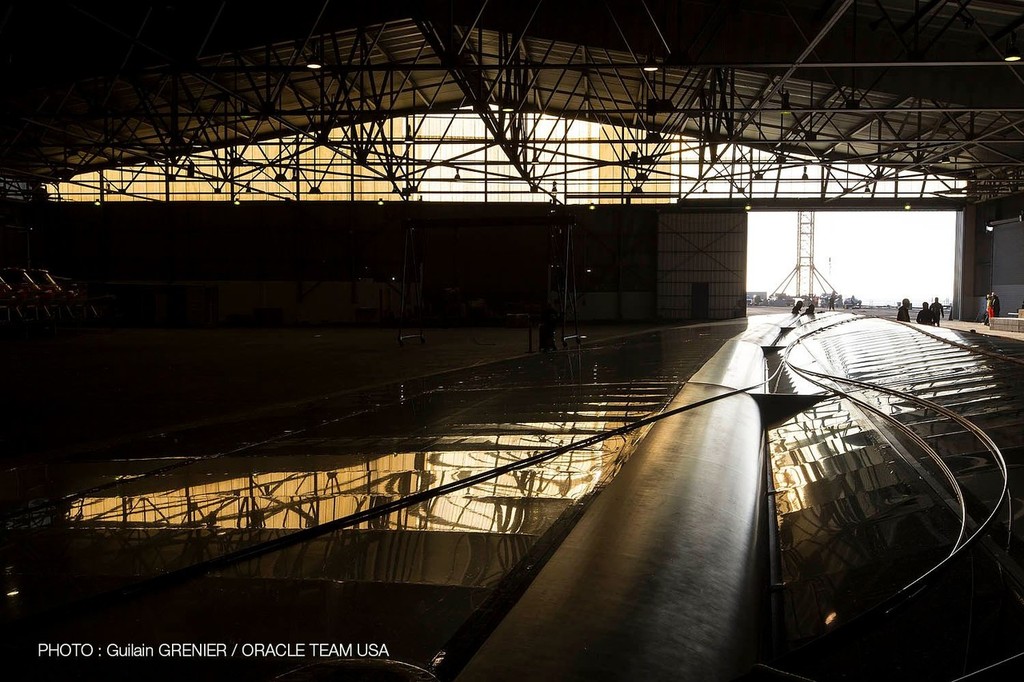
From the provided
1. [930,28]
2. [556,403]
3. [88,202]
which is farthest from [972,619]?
[88,202]

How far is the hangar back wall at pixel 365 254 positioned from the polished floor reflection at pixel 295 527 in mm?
27735

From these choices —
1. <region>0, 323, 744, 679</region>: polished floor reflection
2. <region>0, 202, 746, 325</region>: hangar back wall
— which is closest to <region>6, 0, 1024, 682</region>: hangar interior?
<region>0, 323, 744, 679</region>: polished floor reflection

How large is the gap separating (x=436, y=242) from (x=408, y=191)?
746 centimetres

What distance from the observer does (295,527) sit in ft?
11.1

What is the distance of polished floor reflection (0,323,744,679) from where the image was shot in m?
2.36

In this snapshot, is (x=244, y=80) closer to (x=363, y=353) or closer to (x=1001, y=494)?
(x=363, y=353)

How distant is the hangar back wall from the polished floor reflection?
91.0 feet

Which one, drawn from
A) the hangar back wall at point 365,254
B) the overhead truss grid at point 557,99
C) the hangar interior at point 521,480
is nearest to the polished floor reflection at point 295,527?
the hangar interior at point 521,480

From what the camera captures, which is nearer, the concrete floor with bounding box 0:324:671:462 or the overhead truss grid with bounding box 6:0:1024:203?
the concrete floor with bounding box 0:324:671:462

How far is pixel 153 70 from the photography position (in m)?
14.0

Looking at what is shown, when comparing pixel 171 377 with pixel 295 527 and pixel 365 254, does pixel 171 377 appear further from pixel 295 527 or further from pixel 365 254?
pixel 365 254

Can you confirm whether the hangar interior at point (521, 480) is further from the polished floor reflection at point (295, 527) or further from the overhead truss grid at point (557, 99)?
the overhead truss grid at point (557, 99)

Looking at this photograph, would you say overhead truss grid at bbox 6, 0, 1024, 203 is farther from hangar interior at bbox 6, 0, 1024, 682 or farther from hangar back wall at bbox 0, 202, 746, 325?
hangar back wall at bbox 0, 202, 746, 325

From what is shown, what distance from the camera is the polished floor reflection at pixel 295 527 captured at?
2355 mm
